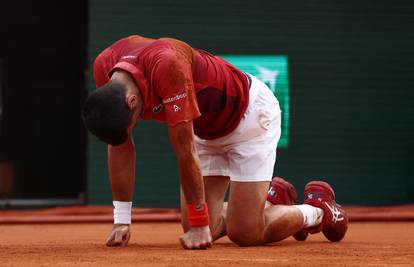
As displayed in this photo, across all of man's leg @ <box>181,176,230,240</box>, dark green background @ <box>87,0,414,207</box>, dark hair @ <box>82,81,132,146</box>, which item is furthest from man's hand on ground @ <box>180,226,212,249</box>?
dark green background @ <box>87,0,414,207</box>

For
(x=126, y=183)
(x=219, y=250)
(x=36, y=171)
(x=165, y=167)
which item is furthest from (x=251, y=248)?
(x=36, y=171)

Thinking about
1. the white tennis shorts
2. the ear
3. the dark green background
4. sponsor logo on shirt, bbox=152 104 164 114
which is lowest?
the dark green background

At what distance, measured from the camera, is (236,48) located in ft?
40.5

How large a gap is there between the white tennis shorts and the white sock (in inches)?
15.2

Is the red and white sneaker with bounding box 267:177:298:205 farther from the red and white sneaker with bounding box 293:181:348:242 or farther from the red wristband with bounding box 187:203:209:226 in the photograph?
the red wristband with bounding box 187:203:209:226

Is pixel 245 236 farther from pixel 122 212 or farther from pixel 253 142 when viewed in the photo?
pixel 122 212

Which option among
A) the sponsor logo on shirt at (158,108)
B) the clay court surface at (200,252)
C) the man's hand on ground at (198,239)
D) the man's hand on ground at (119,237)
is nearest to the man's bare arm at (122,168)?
the man's hand on ground at (119,237)

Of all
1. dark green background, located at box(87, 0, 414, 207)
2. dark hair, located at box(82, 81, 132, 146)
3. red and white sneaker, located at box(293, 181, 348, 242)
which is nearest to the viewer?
dark hair, located at box(82, 81, 132, 146)

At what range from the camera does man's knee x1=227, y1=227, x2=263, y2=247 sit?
19.1 feet

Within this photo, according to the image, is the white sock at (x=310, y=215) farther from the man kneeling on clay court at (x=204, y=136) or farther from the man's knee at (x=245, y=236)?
the man's knee at (x=245, y=236)

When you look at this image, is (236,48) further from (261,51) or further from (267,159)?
(267,159)

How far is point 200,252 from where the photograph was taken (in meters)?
5.17

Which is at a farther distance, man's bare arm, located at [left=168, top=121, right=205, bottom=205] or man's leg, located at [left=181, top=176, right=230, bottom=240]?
man's leg, located at [left=181, top=176, right=230, bottom=240]

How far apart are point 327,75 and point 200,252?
25.3 feet
